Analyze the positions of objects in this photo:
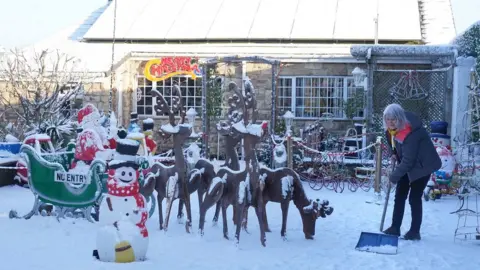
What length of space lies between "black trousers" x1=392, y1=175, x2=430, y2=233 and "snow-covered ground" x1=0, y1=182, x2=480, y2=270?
9.6 inches

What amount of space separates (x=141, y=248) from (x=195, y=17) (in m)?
12.8

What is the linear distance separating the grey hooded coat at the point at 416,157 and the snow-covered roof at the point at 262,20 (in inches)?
349

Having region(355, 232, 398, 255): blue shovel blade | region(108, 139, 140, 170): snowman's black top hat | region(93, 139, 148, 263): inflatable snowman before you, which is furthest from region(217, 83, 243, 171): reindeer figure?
region(355, 232, 398, 255): blue shovel blade

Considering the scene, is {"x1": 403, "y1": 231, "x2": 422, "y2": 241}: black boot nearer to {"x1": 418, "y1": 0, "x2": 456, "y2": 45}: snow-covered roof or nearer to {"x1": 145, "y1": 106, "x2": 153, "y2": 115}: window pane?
{"x1": 418, "y1": 0, "x2": 456, "y2": 45}: snow-covered roof

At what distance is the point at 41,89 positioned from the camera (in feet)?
49.6

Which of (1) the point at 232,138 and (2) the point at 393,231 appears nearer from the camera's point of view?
(1) the point at 232,138

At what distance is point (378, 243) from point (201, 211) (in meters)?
1.90

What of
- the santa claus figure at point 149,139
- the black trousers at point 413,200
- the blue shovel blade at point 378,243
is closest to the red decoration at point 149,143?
the santa claus figure at point 149,139

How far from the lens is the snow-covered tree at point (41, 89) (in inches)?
517

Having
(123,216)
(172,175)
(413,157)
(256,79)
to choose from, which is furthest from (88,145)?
(256,79)

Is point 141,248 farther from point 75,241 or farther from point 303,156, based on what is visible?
point 303,156

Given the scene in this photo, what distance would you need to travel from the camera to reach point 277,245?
6906mm

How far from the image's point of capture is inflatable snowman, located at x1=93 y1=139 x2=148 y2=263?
19.0 feet

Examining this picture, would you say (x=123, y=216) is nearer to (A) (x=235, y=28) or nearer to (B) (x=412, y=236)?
(B) (x=412, y=236)
